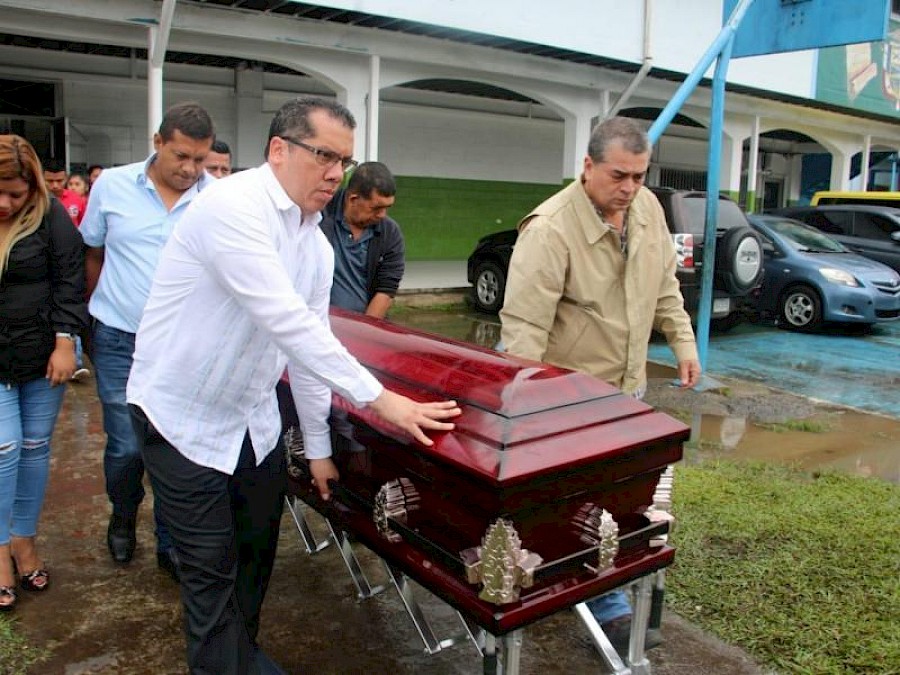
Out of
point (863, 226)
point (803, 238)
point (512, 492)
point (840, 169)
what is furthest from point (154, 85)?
point (840, 169)

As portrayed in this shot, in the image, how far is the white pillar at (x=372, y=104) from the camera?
866cm

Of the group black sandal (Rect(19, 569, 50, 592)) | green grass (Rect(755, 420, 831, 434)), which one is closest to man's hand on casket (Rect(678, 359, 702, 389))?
black sandal (Rect(19, 569, 50, 592))

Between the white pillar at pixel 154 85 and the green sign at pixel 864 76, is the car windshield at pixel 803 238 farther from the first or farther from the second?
the white pillar at pixel 154 85

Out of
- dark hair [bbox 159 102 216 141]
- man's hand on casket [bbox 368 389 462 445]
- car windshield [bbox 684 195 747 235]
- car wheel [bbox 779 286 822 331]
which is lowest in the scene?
car wheel [bbox 779 286 822 331]

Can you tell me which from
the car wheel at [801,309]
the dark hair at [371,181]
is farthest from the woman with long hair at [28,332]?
the car wheel at [801,309]

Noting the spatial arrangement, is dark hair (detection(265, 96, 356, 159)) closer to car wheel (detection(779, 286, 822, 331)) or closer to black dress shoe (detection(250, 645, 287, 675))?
black dress shoe (detection(250, 645, 287, 675))

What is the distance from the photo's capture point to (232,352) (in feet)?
6.37

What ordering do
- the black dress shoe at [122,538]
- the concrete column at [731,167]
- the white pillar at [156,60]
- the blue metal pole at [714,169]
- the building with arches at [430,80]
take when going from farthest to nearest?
the concrete column at [731,167]
the building with arches at [430,80]
the white pillar at [156,60]
the blue metal pole at [714,169]
the black dress shoe at [122,538]

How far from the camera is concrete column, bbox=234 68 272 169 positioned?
33.9 feet

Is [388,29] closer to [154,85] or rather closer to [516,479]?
[154,85]

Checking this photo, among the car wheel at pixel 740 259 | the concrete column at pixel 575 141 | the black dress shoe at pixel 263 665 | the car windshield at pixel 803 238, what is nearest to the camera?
the black dress shoe at pixel 263 665

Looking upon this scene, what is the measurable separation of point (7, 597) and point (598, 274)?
2.26 meters

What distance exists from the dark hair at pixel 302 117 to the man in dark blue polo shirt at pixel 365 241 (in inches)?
55.0

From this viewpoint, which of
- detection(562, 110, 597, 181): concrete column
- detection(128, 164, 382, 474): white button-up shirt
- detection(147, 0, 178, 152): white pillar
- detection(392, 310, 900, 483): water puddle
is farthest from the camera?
detection(562, 110, 597, 181): concrete column
